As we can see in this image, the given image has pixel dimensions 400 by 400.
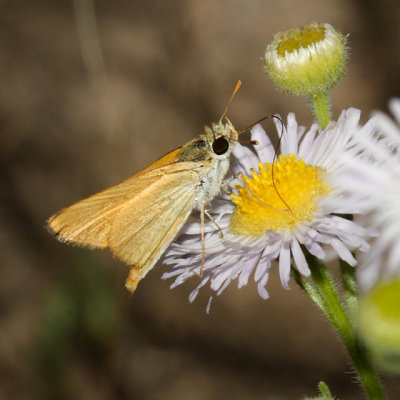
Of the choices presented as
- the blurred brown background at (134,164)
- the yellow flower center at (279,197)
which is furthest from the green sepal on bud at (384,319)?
the blurred brown background at (134,164)

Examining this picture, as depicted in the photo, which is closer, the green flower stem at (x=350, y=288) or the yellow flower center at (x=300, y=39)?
the green flower stem at (x=350, y=288)

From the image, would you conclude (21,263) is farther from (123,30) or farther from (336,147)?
(336,147)

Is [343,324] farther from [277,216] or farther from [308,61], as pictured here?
[308,61]

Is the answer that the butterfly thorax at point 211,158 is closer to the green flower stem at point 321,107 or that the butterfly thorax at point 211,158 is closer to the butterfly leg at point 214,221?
the butterfly leg at point 214,221

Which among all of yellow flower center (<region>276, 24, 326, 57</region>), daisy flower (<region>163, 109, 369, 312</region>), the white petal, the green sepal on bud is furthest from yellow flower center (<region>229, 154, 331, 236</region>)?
the green sepal on bud

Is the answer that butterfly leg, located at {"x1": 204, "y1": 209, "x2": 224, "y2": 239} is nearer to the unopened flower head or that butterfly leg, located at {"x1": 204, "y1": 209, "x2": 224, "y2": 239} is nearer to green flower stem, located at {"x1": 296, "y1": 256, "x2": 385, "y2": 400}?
green flower stem, located at {"x1": 296, "y1": 256, "x2": 385, "y2": 400}

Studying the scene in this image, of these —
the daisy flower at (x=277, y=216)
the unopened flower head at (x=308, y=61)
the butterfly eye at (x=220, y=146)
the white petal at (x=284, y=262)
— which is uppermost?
the unopened flower head at (x=308, y=61)

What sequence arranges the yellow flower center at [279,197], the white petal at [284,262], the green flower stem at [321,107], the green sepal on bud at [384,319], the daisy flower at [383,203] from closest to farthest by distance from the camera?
1. the green sepal on bud at [384,319]
2. the daisy flower at [383,203]
3. the white petal at [284,262]
4. the yellow flower center at [279,197]
5. the green flower stem at [321,107]

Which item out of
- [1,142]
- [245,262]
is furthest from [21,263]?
[245,262]
